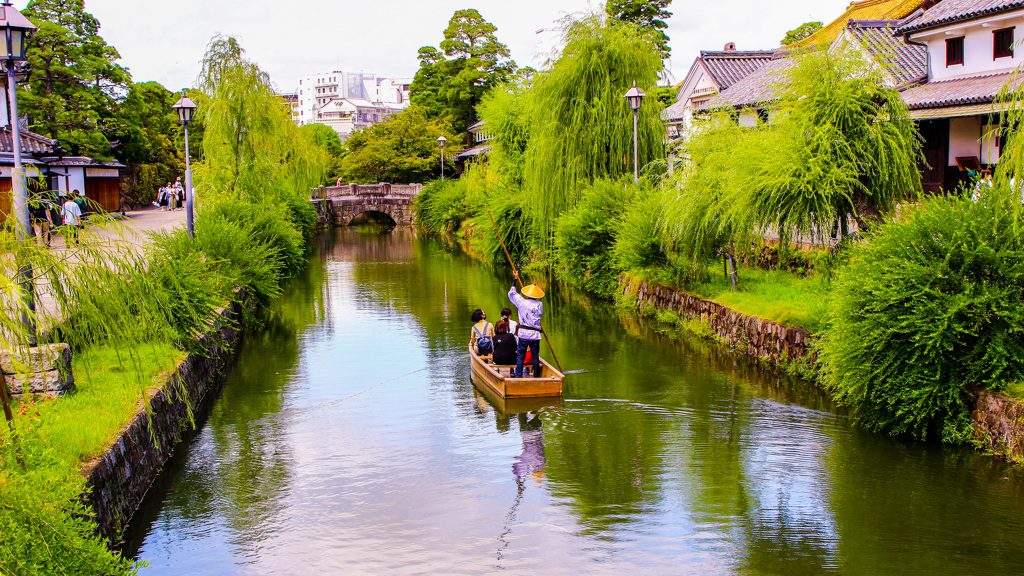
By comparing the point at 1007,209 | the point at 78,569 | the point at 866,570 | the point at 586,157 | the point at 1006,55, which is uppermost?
the point at 1006,55

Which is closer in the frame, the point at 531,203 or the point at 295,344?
the point at 295,344

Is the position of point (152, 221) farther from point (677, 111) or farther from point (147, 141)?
point (677, 111)

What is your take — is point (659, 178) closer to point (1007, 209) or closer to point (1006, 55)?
point (1006, 55)

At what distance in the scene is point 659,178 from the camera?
25.1 meters

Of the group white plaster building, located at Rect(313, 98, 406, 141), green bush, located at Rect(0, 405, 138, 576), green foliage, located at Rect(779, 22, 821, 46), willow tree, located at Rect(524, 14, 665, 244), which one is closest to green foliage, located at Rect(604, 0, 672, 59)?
green foliage, located at Rect(779, 22, 821, 46)

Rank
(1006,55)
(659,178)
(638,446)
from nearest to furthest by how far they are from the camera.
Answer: (638,446), (1006,55), (659,178)

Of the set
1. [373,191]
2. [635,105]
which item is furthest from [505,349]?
[373,191]

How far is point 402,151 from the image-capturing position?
209 ft

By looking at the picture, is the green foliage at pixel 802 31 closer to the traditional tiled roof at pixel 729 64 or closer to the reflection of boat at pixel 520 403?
the traditional tiled roof at pixel 729 64

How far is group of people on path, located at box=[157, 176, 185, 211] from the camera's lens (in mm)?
46375

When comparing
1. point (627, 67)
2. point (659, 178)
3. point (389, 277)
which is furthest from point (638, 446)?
point (389, 277)

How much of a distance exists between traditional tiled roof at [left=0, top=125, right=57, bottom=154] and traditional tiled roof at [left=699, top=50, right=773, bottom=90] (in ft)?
82.7

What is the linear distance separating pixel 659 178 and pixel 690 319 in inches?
252

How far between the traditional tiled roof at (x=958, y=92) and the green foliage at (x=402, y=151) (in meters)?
42.4
